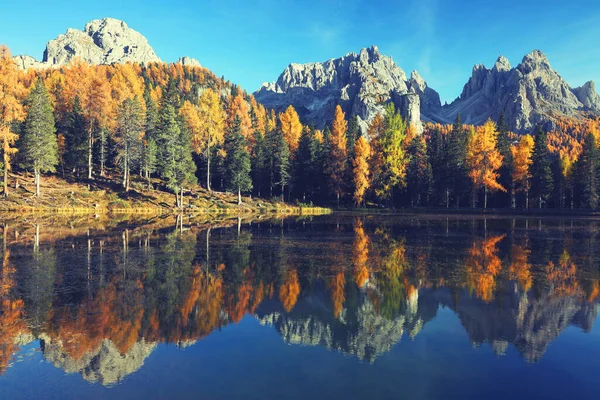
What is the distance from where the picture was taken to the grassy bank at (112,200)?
175 ft

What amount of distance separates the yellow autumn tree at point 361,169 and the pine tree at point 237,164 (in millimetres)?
21068

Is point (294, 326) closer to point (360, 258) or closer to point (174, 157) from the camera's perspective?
point (360, 258)

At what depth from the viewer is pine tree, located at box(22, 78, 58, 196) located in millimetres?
55969

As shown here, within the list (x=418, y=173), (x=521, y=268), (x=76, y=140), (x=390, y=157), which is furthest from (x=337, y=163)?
(x=521, y=268)

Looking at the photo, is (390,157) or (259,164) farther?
(259,164)

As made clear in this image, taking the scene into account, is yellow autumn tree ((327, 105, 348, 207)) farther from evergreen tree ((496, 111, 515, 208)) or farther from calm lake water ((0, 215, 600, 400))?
calm lake water ((0, 215, 600, 400))

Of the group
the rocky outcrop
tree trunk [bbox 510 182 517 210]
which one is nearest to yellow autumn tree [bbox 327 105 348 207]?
tree trunk [bbox 510 182 517 210]

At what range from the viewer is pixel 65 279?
16.3m

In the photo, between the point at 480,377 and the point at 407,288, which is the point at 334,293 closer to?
the point at 407,288

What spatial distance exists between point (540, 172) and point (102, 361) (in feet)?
286

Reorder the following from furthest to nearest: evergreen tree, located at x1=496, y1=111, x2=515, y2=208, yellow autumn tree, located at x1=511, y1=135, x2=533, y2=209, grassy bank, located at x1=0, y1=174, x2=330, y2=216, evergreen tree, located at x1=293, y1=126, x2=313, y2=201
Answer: evergreen tree, located at x1=293, y1=126, x2=313, y2=201 < evergreen tree, located at x1=496, y1=111, x2=515, y2=208 < yellow autumn tree, located at x1=511, y1=135, x2=533, y2=209 < grassy bank, located at x1=0, y1=174, x2=330, y2=216

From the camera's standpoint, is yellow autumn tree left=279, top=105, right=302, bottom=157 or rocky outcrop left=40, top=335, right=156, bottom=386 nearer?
rocky outcrop left=40, top=335, right=156, bottom=386

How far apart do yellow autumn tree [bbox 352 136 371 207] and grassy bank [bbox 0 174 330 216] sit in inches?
303

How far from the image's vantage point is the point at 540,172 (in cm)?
7712
